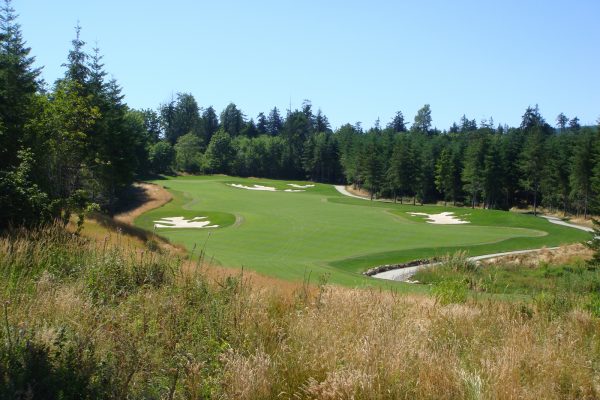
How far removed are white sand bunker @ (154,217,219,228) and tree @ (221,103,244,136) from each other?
12200 centimetres

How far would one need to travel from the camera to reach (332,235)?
122 feet

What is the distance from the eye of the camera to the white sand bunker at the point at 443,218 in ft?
166

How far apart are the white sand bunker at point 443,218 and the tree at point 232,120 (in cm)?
11697

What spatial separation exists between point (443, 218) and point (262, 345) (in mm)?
50992

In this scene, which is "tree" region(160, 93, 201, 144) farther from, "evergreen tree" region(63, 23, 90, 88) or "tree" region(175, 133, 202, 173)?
"evergreen tree" region(63, 23, 90, 88)

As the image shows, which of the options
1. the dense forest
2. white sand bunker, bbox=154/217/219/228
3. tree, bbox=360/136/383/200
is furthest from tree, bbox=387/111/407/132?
white sand bunker, bbox=154/217/219/228

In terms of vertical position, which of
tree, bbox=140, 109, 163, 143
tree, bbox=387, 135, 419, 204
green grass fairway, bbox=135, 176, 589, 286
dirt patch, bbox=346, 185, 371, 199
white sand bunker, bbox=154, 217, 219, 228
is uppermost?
tree, bbox=140, 109, 163, 143

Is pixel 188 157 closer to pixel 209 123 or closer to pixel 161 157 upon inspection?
pixel 161 157

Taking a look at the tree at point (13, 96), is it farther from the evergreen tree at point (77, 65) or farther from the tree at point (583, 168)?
the tree at point (583, 168)

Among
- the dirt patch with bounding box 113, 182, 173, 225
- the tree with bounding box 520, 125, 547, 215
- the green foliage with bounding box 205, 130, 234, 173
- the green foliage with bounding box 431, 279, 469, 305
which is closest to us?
the green foliage with bounding box 431, 279, 469, 305

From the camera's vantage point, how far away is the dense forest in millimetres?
21875

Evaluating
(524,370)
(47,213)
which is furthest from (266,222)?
(524,370)

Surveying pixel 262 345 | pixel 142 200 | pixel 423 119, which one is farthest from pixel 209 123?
pixel 262 345

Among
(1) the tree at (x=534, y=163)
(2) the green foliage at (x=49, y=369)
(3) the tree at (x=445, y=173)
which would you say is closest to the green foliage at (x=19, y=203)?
(2) the green foliage at (x=49, y=369)
